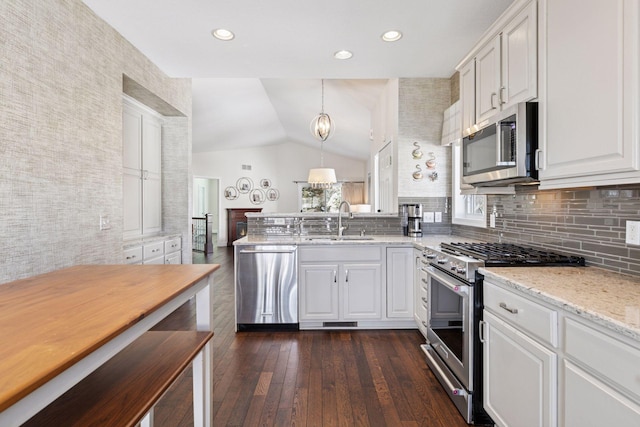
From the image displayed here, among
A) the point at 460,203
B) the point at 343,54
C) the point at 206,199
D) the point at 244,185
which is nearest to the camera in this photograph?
the point at 343,54

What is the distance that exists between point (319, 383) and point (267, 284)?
1.15m

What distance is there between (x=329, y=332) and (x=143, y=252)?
189 cm

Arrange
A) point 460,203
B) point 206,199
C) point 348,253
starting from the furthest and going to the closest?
point 206,199
point 460,203
point 348,253

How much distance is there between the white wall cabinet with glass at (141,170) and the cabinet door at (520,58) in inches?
129

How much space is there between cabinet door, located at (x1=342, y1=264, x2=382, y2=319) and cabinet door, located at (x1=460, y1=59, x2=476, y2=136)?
1.49 m

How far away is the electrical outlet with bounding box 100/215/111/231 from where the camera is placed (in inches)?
96.2

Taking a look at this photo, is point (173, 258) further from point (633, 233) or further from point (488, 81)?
point (633, 233)

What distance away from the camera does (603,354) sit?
1.00 meters

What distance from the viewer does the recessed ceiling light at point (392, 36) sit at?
8.41 feet

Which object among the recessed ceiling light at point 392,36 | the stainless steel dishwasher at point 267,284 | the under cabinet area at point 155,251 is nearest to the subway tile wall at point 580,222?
the recessed ceiling light at point 392,36

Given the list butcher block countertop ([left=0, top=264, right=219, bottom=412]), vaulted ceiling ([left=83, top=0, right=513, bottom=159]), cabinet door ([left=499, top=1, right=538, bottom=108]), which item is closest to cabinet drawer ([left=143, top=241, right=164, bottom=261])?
butcher block countertop ([left=0, top=264, right=219, bottom=412])

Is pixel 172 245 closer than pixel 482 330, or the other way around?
pixel 482 330

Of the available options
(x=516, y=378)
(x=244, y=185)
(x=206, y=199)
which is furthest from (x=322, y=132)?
(x=206, y=199)

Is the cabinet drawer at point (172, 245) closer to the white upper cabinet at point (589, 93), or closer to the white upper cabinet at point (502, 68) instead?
the white upper cabinet at point (502, 68)
